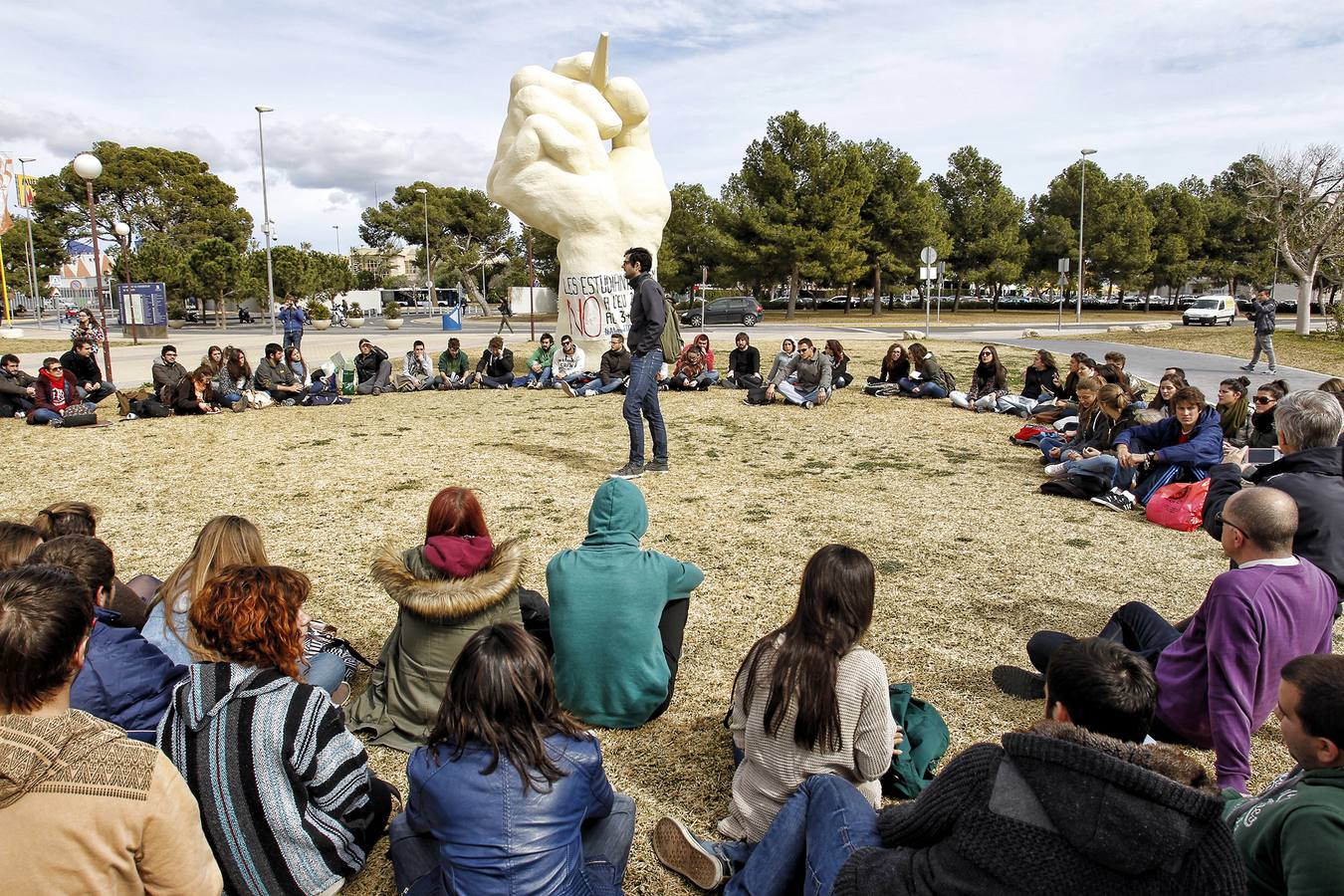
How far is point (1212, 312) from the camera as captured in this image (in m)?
39.1

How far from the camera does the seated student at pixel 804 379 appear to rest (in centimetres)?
1273

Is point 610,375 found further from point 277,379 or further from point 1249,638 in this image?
point 1249,638

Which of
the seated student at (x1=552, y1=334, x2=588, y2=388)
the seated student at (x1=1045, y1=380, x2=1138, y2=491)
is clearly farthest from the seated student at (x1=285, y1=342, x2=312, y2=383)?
the seated student at (x1=1045, y1=380, x2=1138, y2=491)

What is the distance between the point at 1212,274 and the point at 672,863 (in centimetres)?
6190

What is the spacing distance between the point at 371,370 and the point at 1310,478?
13.4 meters

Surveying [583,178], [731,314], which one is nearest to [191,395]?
[583,178]

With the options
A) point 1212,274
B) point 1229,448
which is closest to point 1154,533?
point 1229,448

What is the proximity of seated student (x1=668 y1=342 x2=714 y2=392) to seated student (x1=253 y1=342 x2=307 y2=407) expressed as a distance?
588cm

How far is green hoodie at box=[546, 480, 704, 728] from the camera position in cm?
352

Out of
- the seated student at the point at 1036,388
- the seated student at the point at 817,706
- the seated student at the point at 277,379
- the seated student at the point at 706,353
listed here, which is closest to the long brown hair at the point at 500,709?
the seated student at the point at 817,706

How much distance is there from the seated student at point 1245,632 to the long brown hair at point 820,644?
1336 mm

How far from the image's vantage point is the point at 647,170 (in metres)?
16.8

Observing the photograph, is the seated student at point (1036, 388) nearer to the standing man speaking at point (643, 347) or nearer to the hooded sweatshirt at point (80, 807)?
the standing man speaking at point (643, 347)

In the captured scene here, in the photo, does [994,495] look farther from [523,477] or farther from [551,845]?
[551,845]
